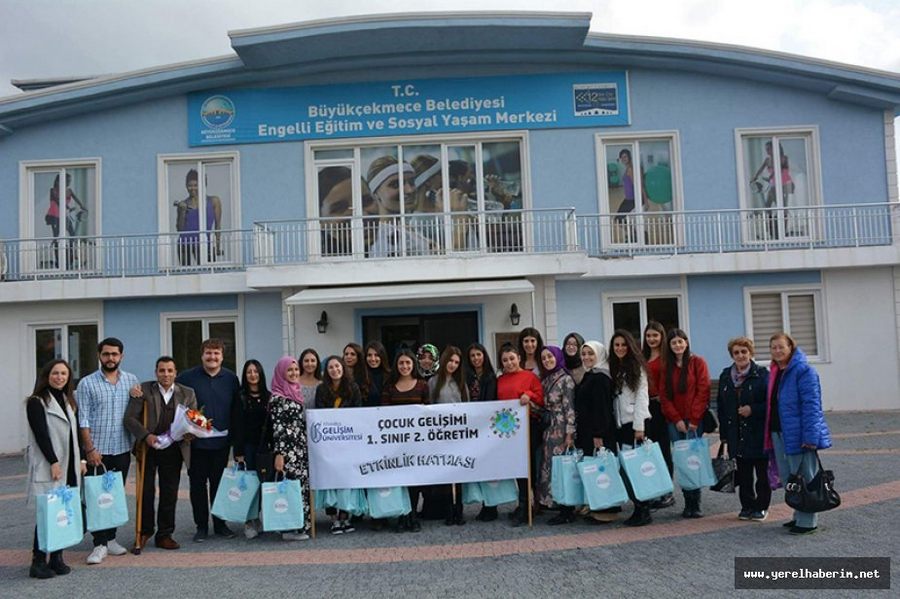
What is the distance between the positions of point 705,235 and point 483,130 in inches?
196

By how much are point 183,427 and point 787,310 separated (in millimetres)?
12370

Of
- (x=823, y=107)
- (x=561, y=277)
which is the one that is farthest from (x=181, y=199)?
(x=823, y=107)

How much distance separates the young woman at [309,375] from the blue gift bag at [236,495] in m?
0.87

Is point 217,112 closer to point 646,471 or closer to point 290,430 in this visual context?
point 290,430

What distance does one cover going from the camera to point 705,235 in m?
14.9

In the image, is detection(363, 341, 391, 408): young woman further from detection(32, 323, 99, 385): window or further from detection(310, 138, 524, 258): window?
detection(32, 323, 99, 385): window

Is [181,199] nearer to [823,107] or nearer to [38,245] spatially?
[38,245]

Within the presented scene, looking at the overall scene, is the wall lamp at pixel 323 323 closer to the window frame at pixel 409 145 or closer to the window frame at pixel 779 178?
the window frame at pixel 409 145

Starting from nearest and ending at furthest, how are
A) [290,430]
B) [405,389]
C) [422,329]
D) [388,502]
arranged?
[290,430]
[388,502]
[405,389]
[422,329]

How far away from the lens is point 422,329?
14609 millimetres

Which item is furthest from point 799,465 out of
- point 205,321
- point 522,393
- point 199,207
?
point 199,207

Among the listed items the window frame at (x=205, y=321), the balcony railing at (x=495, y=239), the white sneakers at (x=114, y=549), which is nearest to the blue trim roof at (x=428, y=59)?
the balcony railing at (x=495, y=239)

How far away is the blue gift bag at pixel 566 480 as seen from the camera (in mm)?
6642

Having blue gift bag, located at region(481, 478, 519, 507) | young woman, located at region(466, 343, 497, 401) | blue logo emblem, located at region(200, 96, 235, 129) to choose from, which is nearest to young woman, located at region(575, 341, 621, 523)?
blue gift bag, located at region(481, 478, 519, 507)
